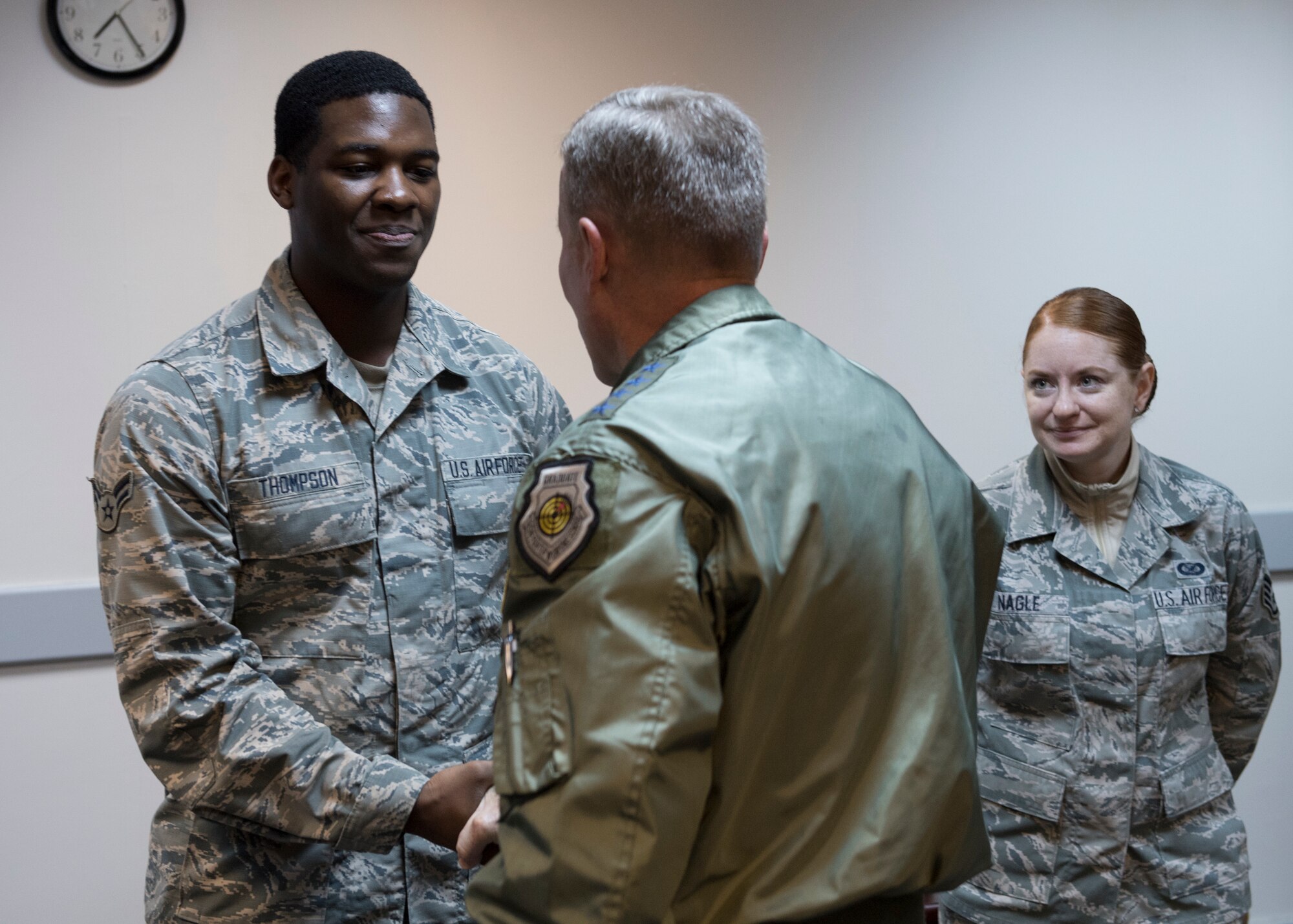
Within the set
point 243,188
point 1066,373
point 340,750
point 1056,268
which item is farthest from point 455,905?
point 1056,268

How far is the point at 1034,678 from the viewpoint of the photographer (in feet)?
6.21

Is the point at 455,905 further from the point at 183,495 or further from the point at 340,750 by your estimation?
the point at 183,495

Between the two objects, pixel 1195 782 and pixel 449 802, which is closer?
pixel 449 802

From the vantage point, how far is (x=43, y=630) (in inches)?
102

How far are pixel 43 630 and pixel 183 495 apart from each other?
145 cm

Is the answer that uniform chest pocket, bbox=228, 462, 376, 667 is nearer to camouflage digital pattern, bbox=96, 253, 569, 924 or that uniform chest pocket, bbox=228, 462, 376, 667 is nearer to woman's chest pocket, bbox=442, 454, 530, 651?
camouflage digital pattern, bbox=96, 253, 569, 924

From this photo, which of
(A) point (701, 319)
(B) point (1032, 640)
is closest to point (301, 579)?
(A) point (701, 319)

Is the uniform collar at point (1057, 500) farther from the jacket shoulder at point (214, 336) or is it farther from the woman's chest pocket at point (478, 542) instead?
the jacket shoulder at point (214, 336)

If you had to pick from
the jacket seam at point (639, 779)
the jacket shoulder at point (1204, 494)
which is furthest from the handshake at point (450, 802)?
the jacket shoulder at point (1204, 494)

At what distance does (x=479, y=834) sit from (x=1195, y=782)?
1232mm

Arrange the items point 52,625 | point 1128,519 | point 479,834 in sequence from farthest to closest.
Result: point 52,625, point 1128,519, point 479,834

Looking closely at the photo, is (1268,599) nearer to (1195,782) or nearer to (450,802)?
(1195,782)

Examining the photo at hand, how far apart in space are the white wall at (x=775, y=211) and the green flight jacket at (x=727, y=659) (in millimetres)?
1944

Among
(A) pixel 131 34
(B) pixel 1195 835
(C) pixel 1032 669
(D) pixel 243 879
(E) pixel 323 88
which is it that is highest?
(A) pixel 131 34
